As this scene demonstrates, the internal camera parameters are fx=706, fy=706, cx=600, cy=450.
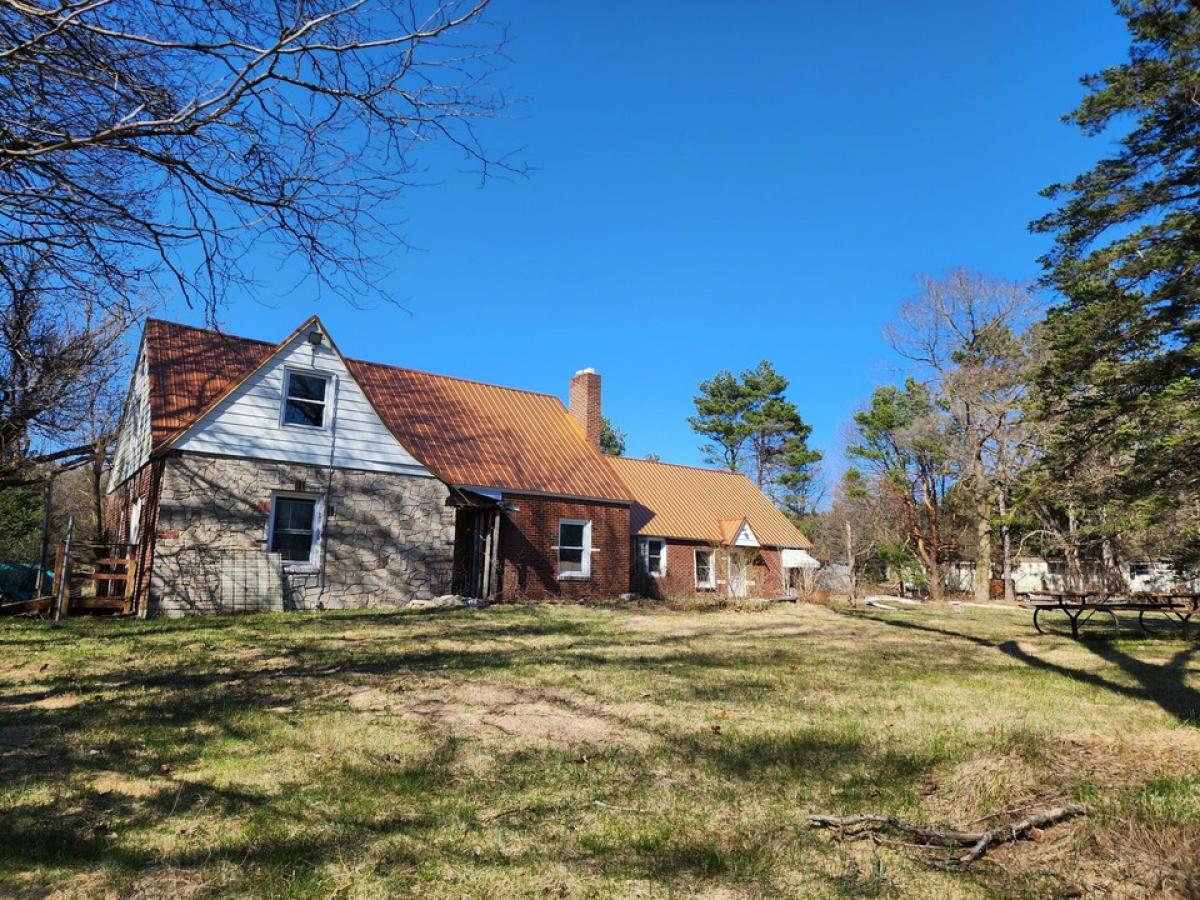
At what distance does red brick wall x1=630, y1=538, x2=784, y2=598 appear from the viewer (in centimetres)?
2403

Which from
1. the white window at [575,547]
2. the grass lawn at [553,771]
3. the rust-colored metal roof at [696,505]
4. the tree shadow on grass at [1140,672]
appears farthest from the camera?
Answer: the rust-colored metal roof at [696,505]

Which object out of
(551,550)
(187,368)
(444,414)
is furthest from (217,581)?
(551,550)

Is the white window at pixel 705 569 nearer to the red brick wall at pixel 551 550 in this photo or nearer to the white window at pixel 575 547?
the red brick wall at pixel 551 550

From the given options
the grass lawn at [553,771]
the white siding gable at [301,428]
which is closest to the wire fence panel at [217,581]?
the white siding gable at [301,428]

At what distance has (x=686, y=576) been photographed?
82.9ft

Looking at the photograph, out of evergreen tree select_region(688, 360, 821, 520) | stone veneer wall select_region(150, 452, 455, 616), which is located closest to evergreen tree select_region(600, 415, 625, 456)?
evergreen tree select_region(688, 360, 821, 520)

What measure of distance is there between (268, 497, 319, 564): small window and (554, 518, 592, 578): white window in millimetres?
6860

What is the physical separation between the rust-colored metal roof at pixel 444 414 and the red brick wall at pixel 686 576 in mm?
4187

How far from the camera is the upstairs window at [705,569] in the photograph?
25.8m

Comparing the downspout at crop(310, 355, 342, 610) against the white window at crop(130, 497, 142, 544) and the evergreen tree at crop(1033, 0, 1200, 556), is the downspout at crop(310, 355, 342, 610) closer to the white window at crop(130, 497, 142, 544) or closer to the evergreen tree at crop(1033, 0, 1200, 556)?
the white window at crop(130, 497, 142, 544)

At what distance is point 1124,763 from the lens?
4609 mm

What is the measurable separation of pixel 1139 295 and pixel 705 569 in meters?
16.7

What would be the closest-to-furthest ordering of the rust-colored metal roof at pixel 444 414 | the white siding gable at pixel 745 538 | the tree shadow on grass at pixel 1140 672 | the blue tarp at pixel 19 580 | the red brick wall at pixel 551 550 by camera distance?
the tree shadow on grass at pixel 1140 672 < the rust-colored metal roof at pixel 444 414 < the blue tarp at pixel 19 580 < the red brick wall at pixel 551 550 < the white siding gable at pixel 745 538

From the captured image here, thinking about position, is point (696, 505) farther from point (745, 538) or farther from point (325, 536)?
point (325, 536)
